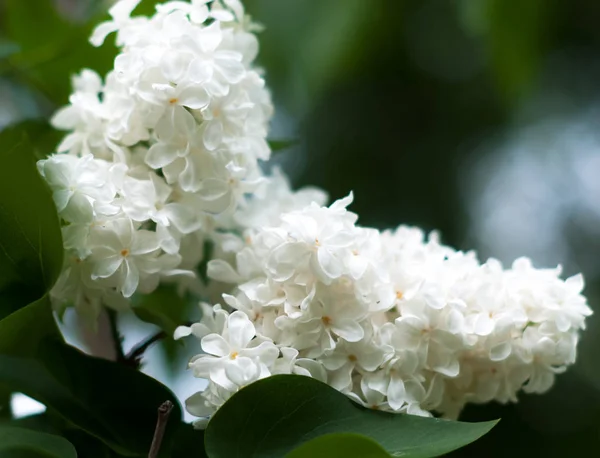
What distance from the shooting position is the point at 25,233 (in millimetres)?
372

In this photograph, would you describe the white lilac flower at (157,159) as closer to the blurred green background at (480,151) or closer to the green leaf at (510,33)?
the green leaf at (510,33)

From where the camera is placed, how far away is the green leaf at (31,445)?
1.08ft

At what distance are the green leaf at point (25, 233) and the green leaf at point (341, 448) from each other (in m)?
0.15

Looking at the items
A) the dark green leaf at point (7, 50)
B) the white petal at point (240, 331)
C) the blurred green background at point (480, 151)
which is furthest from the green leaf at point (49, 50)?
the blurred green background at point (480, 151)

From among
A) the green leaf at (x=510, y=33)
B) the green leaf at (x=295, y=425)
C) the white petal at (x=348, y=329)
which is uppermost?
the green leaf at (x=510, y=33)

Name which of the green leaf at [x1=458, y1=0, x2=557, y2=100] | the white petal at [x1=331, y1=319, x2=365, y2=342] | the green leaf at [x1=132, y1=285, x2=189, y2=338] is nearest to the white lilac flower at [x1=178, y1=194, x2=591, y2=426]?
the white petal at [x1=331, y1=319, x2=365, y2=342]

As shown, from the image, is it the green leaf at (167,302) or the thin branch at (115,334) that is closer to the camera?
the thin branch at (115,334)

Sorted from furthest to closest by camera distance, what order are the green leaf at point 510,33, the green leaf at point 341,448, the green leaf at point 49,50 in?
the green leaf at point 510,33 → the green leaf at point 49,50 → the green leaf at point 341,448

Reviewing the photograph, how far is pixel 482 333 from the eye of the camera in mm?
415

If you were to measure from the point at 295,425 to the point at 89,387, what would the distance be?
120 millimetres

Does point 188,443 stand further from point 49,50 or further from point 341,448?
point 49,50

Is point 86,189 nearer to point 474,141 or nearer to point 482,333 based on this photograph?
point 482,333

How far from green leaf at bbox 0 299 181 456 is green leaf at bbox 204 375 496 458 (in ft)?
0.19

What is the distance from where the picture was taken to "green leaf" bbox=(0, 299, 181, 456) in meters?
0.41
